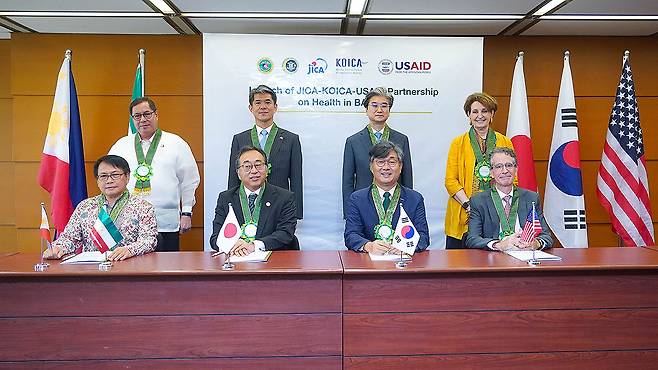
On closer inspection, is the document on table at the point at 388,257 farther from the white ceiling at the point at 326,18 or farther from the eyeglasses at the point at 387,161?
the white ceiling at the point at 326,18

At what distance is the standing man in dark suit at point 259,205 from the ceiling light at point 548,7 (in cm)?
225

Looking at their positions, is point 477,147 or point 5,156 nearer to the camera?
point 477,147

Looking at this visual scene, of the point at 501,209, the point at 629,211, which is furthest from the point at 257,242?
the point at 629,211

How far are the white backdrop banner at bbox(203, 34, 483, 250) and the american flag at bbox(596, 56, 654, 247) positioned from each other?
1.14m

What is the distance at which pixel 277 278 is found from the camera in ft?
7.87

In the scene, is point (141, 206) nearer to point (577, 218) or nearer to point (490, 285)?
point (490, 285)

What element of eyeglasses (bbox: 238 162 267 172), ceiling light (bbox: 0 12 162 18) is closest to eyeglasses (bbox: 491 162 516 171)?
eyeglasses (bbox: 238 162 267 172)

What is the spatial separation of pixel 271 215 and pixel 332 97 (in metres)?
1.55

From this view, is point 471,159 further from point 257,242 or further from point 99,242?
point 99,242

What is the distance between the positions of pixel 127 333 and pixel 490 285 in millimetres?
1481

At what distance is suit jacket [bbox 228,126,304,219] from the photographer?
4066 mm

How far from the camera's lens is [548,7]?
410cm

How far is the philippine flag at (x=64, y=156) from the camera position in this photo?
438cm

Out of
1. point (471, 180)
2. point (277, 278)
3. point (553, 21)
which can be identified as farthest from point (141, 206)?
point (553, 21)
